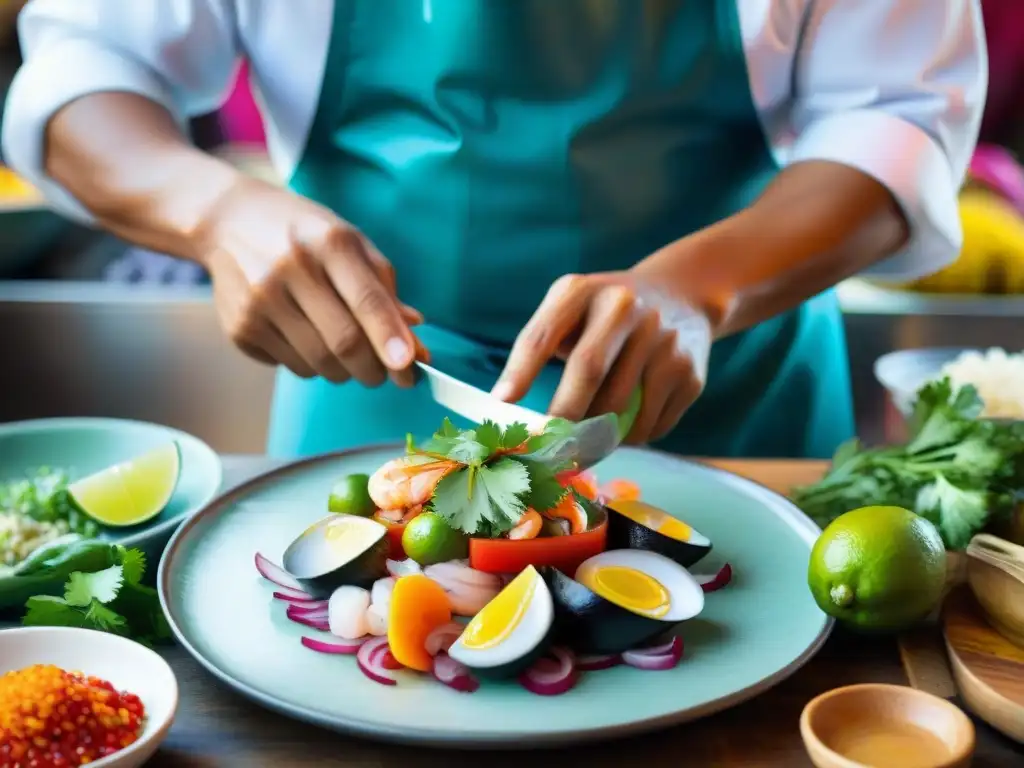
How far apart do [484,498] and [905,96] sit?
2.90 feet

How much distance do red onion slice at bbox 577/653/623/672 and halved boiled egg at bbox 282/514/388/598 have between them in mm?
204

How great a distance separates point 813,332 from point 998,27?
185 centimetres

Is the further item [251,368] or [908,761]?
[251,368]

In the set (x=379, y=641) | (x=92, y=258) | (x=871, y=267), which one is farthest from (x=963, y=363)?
(x=92, y=258)

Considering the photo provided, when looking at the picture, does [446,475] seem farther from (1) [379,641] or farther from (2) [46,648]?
(2) [46,648]

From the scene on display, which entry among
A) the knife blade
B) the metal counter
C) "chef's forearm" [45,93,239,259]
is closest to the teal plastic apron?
"chef's forearm" [45,93,239,259]

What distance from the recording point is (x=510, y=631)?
920mm

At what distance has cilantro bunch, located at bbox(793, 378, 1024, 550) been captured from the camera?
113 cm

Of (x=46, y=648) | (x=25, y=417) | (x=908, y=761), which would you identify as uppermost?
(x=908, y=761)

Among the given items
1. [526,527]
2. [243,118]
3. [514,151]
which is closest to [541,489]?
[526,527]

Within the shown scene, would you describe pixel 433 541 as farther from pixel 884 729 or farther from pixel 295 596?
pixel 884 729

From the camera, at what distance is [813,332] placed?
1735 mm

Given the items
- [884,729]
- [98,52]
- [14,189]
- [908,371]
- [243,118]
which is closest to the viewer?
[884,729]

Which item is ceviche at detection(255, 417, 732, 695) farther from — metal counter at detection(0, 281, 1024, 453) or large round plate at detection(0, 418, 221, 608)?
metal counter at detection(0, 281, 1024, 453)
